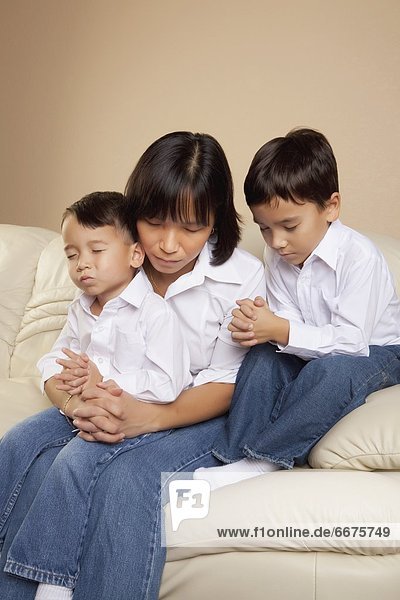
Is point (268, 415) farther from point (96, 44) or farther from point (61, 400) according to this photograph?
point (96, 44)

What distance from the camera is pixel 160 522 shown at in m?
1.60

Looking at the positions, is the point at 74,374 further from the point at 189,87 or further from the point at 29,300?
the point at 189,87

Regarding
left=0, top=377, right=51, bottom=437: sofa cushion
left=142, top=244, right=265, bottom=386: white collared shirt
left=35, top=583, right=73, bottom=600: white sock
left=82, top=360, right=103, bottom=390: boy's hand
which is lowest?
left=0, top=377, right=51, bottom=437: sofa cushion

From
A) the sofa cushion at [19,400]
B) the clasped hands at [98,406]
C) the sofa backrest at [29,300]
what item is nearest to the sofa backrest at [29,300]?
the sofa backrest at [29,300]

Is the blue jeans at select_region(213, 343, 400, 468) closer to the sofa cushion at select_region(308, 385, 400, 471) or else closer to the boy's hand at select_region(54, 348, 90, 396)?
the sofa cushion at select_region(308, 385, 400, 471)

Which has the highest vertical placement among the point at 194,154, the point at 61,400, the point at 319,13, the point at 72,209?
the point at 319,13

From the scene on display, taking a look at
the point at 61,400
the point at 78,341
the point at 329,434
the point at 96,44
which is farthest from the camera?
the point at 96,44

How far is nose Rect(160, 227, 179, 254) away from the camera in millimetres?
1801

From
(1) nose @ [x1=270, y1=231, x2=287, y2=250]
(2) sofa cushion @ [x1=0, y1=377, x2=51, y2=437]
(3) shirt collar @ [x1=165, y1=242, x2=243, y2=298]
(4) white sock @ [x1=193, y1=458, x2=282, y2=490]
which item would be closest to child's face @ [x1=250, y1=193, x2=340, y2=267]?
(1) nose @ [x1=270, y1=231, x2=287, y2=250]

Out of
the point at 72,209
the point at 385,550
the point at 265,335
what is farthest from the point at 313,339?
the point at 72,209

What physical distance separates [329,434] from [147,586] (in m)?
0.50

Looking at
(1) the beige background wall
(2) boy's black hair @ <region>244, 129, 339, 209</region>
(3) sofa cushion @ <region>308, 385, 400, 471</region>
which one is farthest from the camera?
(1) the beige background wall
